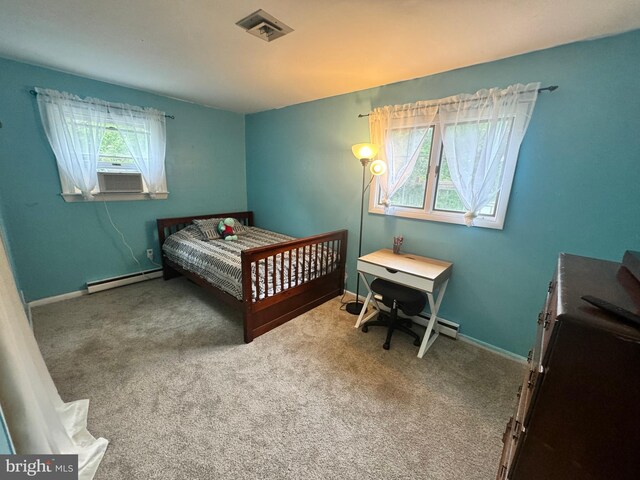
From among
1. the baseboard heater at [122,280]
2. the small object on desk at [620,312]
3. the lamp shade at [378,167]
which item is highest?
the lamp shade at [378,167]

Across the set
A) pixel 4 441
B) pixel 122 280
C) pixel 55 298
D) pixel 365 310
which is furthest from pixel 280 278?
pixel 55 298

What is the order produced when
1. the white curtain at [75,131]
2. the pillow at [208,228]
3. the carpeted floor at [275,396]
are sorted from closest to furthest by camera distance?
the carpeted floor at [275,396] < the white curtain at [75,131] < the pillow at [208,228]

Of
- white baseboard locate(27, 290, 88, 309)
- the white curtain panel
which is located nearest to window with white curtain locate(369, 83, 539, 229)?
the white curtain panel

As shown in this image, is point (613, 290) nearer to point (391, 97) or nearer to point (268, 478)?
point (268, 478)

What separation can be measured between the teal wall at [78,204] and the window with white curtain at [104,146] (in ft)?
0.35

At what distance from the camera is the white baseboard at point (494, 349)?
80.9 inches

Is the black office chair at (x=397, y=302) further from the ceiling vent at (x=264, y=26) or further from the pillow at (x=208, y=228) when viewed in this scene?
the pillow at (x=208, y=228)

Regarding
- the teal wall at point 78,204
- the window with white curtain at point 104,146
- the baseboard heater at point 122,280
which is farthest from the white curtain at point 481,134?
the baseboard heater at point 122,280

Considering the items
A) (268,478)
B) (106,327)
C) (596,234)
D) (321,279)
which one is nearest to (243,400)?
(268,478)

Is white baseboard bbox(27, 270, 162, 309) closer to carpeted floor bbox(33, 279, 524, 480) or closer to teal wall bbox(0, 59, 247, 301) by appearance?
teal wall bbox(0, 59, 247, 301)

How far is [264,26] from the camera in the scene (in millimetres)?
1578

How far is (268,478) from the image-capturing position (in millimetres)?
1200

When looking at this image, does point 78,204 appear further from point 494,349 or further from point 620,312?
point 494,349

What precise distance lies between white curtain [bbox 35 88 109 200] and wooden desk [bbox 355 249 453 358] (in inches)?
118
